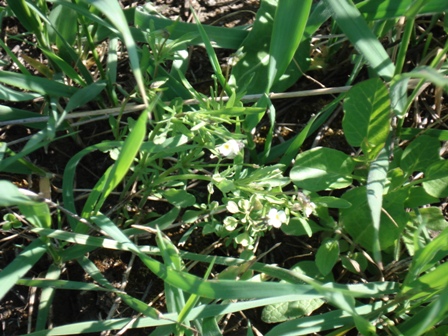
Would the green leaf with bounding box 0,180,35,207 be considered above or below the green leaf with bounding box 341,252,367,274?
above

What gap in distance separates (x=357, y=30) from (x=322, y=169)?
1.23 ft

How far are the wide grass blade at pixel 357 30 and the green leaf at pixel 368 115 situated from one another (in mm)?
78

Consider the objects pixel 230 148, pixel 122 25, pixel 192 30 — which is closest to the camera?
pixel 122 25

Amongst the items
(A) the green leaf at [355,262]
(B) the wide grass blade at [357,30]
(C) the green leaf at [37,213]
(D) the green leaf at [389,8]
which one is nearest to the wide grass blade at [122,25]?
(C) the green leaf at [37,213]

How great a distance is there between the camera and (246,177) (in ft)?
4.64

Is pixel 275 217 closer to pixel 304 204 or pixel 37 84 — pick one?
pixel 304 204

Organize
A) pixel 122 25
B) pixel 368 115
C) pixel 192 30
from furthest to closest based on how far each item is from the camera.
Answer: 1. pixel 192 30
2. pixel 368 115
3. pixel 122 25

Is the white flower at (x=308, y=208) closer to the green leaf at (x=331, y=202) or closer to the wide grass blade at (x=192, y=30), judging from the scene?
the green leaf at (x=331, y=202)

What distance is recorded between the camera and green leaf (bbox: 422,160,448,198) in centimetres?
151

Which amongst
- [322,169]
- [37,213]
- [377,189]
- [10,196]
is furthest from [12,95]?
[377,189]

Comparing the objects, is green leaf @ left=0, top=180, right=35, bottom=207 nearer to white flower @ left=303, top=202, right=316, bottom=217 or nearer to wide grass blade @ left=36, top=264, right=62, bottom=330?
wide grass blade @ left=36, top=264, right=62, bottom=330

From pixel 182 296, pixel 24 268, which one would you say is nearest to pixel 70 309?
pixel 24 268

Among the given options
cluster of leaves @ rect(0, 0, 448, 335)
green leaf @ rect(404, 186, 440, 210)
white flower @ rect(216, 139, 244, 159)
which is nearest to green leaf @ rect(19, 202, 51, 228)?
cluster of leaves @ rect(0, 0, 448, 335)

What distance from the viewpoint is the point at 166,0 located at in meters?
1.90
